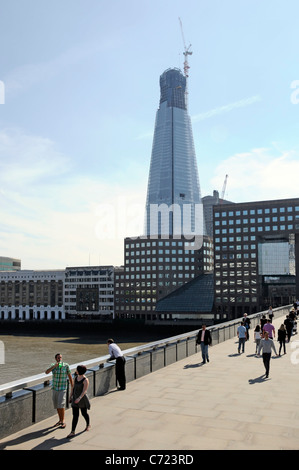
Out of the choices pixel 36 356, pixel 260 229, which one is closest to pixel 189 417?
pixel 36 356

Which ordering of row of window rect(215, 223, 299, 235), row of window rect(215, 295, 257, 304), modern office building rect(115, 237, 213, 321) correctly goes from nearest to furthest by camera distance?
row of window rect(215, 223, 299, 235)
row of window rect(215, 295, 257, 304)
modern office building rect(115, 237, 213, 321)

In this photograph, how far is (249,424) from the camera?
11047 millimetres

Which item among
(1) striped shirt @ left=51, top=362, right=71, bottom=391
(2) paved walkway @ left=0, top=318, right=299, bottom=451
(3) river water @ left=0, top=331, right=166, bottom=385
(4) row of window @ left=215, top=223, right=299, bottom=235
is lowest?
(3) river water @ left=0, top=331, right=166, bottom=385

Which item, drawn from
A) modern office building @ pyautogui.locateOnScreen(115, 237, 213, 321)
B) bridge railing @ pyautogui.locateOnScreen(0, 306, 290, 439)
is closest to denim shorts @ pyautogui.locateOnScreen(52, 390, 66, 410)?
bridge railing @ pyautogui.locateOnScreen(0, 306, 290, 439)

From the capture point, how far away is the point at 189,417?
11.6m

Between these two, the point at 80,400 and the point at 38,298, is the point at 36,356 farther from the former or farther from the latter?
the point at 38,298

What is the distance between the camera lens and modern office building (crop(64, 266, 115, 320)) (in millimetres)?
183000

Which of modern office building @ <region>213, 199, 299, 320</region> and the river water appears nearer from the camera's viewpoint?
the river water

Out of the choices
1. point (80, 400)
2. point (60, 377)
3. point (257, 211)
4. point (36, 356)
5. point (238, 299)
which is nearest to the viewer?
point (80, 400)

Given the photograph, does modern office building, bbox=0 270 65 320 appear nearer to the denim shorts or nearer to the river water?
the river water

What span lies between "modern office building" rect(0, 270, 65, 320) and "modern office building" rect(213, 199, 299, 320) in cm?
6966

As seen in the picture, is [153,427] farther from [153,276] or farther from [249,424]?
[153,276]

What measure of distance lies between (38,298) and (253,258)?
94009 millimetres
